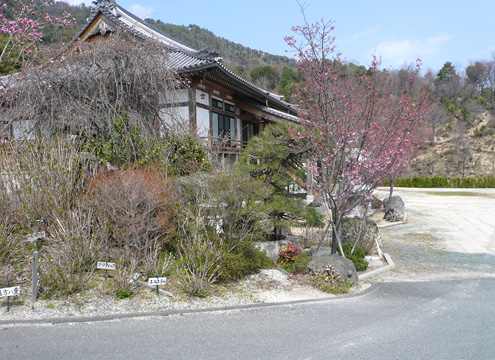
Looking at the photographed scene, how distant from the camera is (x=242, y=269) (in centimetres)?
Result: 558

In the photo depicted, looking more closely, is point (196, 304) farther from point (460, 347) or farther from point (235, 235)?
point (460, 347)

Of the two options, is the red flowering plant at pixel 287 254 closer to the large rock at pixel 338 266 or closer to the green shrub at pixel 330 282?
the large rock at pixel 338 266

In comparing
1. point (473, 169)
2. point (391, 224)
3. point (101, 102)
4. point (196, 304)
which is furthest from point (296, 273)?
point (473, 169)

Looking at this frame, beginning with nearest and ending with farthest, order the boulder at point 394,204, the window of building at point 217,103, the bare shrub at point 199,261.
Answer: the bare shrub at point 199,261
the boulder at point 394,204
the window of building at point 217,103

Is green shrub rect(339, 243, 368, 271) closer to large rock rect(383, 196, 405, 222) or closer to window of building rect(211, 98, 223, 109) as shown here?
large rock rect(383, 196, 405, 222)

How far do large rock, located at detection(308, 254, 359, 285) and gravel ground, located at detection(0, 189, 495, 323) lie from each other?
0.22 m

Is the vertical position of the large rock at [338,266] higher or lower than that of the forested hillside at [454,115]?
lower

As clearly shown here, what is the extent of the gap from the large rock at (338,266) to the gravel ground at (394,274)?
220mm

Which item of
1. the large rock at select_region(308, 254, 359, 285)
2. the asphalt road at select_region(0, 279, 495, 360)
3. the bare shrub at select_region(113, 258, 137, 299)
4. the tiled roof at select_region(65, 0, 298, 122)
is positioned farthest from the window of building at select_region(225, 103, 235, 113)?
the asphalt road at select_region(0, 279, 495, 360)

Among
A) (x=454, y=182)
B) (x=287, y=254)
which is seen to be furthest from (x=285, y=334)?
(x=454, y=182)

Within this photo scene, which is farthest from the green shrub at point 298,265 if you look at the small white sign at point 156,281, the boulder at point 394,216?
the boulder at point 394,216

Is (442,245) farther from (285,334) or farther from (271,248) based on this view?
(285,334)

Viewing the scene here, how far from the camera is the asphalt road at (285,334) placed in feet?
11.3

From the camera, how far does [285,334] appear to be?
12.9 feet
